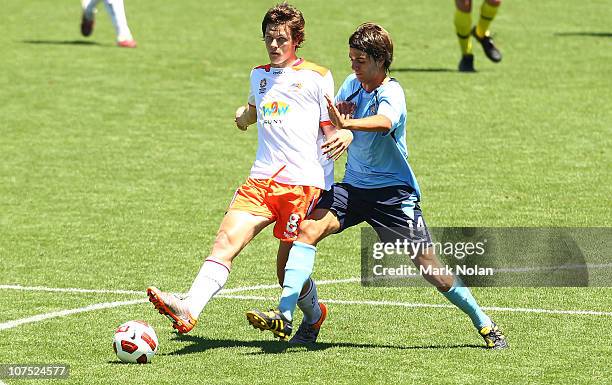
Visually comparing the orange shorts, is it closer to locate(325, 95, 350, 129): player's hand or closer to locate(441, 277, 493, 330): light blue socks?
locate(325, 95, 350, 129): player's hand

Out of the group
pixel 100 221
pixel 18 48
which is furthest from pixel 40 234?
pixel 18 48

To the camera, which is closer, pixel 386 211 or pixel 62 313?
pixel 386 211

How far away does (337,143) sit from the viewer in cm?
817

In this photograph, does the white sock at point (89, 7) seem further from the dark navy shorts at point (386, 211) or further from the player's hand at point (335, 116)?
the player's hand at point (335, 116)

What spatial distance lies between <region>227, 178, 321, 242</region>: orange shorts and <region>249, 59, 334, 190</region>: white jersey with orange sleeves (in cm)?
5

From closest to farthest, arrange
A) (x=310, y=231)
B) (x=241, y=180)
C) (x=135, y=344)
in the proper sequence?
1. (x=135, y=344)
2. (x=310, y=231)
3. (x=241, y=180)

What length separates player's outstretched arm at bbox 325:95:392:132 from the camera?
26.8 ft

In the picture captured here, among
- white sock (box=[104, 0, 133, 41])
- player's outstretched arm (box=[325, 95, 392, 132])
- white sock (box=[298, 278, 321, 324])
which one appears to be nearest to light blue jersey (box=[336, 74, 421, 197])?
player's outstretched arm (box=[325, 95, 392, 132])

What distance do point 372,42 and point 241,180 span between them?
265 inches

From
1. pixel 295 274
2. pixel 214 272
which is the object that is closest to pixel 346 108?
pixel 295 274

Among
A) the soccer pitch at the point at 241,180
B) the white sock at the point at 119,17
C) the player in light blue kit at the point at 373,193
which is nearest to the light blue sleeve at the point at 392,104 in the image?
the player in light blue kit at the point at 373,193

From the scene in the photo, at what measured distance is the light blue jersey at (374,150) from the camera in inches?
341

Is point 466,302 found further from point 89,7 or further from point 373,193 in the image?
point 89,7

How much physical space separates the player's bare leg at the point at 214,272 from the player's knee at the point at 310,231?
0.26m
